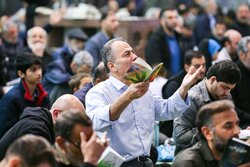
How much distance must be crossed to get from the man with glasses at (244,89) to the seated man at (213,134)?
278 cm

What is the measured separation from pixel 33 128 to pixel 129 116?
0.81m

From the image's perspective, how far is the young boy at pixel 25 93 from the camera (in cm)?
804

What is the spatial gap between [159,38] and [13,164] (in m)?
8.20

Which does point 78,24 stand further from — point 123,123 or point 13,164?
point 13,164

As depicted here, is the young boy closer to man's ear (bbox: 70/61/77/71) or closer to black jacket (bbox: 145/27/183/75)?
man's ear (bbox: 70/61/77/71)

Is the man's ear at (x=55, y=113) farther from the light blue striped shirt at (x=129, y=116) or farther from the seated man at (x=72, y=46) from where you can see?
the seated man at (x=72, y=46)

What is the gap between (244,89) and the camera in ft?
29.7

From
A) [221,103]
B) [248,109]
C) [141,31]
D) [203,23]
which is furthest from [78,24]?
[221,103]

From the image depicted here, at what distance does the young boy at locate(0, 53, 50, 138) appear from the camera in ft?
26.4

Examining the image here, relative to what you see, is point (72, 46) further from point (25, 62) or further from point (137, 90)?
point (137, 90)

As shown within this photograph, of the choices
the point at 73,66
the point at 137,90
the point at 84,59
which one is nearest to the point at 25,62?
the point at 84,59

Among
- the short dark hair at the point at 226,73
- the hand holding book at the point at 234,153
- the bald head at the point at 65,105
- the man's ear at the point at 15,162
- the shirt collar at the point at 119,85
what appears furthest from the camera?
the short dark hair at the point at 226,73

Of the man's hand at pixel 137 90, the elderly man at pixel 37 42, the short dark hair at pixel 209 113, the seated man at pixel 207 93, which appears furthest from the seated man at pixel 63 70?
the short dark hair at pixel 209 113

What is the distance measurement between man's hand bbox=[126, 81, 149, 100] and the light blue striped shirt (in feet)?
1.05
